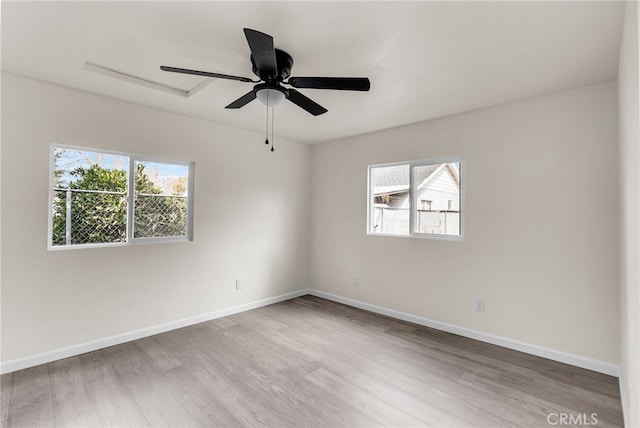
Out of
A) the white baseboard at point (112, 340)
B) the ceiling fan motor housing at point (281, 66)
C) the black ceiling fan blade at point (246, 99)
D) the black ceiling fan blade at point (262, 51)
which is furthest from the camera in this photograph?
the white baseboard at point (112, 340)

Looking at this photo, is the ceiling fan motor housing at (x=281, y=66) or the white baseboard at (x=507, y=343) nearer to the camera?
the ceiling fan motor housing at (x=281, y=66)

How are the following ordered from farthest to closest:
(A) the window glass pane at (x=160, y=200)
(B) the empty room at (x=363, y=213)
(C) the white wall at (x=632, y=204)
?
1. (A) the window glass pane at (x=160, y=200)
2. (B) the empty room at (x=363, y=213)
3. (C) the white wall at (x=632, y=204)

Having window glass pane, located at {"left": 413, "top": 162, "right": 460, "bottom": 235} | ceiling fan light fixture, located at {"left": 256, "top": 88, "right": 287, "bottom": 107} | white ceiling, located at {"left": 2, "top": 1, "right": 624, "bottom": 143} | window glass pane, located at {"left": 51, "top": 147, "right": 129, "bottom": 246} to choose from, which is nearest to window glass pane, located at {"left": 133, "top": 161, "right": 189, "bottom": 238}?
window glass pane, located at {"left": 51, "top": 147, "right": 129, "bottom": 246}

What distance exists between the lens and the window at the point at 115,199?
8.97 ft

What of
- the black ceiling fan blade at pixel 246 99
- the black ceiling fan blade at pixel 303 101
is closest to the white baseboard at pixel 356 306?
the black ceiling fan blade at pixel 246 99

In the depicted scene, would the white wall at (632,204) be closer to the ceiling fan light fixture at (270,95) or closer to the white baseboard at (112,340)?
the ceiling fan light fixture at (270,95)

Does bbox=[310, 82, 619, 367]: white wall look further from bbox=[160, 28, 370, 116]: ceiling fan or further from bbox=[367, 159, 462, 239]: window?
bbox=[160, 28, 370, 116]: ceiling fan

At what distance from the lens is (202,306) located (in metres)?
3.62

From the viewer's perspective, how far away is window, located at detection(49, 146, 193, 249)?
273 centimetres

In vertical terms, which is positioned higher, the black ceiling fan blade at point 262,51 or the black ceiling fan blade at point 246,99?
the black ceiling fan blade at point 262,51

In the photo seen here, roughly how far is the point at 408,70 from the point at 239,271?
309 centimetres

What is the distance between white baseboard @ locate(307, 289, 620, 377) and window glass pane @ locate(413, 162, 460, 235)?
1062 millimetres

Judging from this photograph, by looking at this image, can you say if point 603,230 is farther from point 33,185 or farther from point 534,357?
point 33,185

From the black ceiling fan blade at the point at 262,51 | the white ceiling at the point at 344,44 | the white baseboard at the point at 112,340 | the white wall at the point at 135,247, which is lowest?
the white baseboard at the point at 112,340
